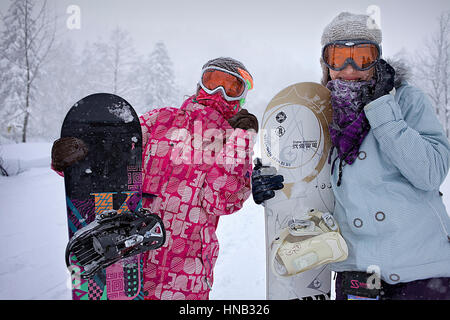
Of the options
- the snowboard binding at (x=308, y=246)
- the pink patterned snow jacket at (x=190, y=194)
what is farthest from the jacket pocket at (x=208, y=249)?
the snowboard binding at (x=308, y=246)

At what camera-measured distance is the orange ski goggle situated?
1444 mm

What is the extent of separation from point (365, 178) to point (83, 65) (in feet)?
→ 76.1

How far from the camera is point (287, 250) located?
1436mm

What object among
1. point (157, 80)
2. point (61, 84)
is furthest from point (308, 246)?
point (61, 84)

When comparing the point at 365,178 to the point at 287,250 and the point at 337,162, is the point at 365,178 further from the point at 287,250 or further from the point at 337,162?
the point at 287,250

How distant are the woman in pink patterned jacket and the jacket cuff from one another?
2.44 feet

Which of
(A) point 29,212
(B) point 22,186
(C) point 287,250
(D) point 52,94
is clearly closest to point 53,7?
(B) point 22,186

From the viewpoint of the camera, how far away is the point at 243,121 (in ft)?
6.15

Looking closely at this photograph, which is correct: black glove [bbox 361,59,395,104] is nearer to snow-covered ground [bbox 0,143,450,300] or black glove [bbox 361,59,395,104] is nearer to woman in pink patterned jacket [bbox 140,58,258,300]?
woman in pink patterned jacket [bbox 140,58,258,300]

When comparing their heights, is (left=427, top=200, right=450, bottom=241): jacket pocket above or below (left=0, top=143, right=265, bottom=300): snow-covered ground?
above

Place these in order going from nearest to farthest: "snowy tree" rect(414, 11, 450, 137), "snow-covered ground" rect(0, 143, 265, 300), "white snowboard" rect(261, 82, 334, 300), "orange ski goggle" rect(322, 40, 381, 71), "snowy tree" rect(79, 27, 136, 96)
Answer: "orange ski goggle" rect(322, 40, 381, 71) → "white snowboard" rect(261, 82, 334, 300) → "snow-covered ground" rect(0, 143, 265, 300) → "snowy tree" rect(414, 11, 450, 137) → "snowy tree" rect(79, 27, 136, 96)

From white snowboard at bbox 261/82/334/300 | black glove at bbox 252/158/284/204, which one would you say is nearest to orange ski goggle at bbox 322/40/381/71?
white snowboard at bbox 261/82/334/300

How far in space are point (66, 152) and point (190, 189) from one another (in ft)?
2.72
